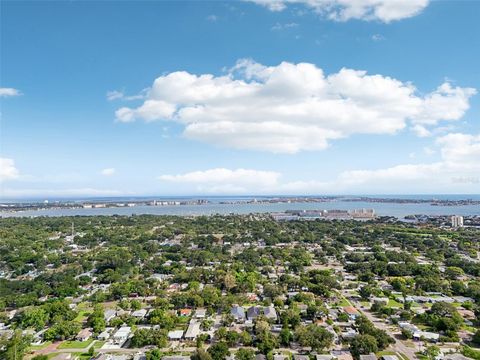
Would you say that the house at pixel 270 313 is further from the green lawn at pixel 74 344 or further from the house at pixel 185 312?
the green lawn at pixel 74 344

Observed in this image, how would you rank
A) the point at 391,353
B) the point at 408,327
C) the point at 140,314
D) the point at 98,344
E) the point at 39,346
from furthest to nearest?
the point at 140,314 → the point at 408,327 → the point at 98,344 → the point at 39,346 → the point at 391,353

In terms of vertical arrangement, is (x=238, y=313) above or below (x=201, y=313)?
above

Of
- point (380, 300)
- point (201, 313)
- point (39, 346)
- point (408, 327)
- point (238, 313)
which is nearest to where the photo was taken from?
point (39, 346)

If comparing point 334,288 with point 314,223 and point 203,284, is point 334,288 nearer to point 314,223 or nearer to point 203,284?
point 203,284

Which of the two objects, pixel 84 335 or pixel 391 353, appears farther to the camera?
pixel 84 335

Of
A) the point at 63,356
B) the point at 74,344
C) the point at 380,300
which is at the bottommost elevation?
the point at 380,300

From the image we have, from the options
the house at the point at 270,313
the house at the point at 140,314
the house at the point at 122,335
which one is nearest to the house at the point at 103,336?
the house at the point at 122,335

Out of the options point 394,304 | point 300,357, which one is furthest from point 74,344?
point 394,304

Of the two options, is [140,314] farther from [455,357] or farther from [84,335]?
[455,357]
